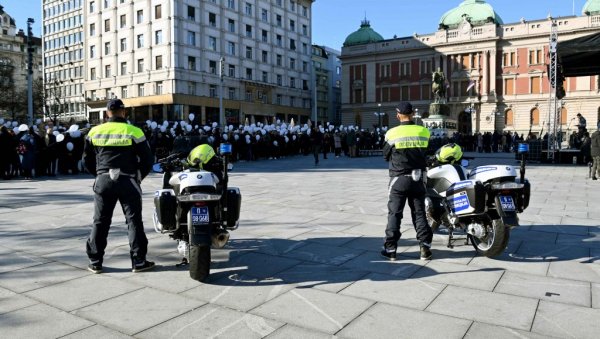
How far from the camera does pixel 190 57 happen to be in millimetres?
52000

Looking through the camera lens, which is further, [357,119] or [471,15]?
[357,119]

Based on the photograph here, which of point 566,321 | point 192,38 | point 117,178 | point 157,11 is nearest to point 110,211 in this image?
point 117,178

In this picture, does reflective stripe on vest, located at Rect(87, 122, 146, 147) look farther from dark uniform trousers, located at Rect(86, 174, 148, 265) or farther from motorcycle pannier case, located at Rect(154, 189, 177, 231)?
motorcycle pannier case, located at Rect(154, 189, 177, 231)

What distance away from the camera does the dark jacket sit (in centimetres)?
479

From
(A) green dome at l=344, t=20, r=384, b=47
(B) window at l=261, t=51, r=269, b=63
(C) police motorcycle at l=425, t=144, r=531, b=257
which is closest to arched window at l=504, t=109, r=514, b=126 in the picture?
(A) green dome at l=344, t=20, r=384, b=47

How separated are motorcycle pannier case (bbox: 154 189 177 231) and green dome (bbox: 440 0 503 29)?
69.0m

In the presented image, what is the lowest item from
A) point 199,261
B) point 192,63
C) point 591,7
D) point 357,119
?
point 199,261

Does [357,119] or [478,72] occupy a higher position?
[478,72]

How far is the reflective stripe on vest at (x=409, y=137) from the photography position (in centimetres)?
534

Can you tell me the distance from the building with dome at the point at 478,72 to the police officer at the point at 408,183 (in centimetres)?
5883

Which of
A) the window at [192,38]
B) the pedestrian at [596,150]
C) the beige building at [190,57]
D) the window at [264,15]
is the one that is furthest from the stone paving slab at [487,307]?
the window at [264,15]

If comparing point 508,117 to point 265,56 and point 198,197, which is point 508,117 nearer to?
point 265,56

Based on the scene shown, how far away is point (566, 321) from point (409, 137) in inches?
95.6

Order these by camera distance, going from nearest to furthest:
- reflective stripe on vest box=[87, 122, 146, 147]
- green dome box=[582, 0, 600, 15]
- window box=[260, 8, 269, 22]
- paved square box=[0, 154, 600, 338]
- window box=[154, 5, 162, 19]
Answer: paved square box=[0, 154, 600, 338] < reflective stripe on vest box=[87, 122, 146, 147] < window box=[154, 5, 162, 19] < green dome box=[582, 0, 600, 15] < window box=[260, 8, 269, 22]
